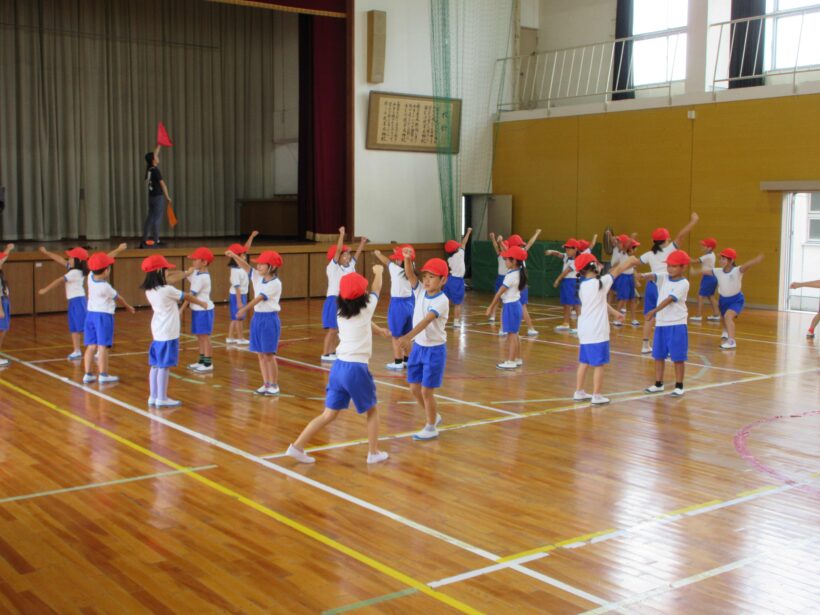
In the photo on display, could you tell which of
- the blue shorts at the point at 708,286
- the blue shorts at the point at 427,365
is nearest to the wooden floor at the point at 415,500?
the blue shorts at the point at 427,365

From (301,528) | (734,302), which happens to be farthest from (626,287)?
(301,528)

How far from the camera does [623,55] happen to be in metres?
20.5

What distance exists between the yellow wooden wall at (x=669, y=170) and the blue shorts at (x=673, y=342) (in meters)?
8.70

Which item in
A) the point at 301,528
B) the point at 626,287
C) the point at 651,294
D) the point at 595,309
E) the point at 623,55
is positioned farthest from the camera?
the point at 623,55

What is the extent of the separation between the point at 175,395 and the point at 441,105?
13395 mm

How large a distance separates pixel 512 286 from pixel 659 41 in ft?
36.1

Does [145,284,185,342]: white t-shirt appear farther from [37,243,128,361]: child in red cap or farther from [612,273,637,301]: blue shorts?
[612,273,637,301]: blue shorts

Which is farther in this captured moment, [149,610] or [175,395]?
[175,395]

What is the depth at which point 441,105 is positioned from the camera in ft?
69.9

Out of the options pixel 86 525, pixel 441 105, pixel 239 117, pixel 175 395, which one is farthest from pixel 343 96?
pixel 86 525

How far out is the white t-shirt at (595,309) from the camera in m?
8.95

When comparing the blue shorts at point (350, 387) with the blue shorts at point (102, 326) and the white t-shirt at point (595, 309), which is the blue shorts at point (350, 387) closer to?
the white t-shirt at point (595, 309)

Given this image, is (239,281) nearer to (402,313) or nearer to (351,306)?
(402,313)

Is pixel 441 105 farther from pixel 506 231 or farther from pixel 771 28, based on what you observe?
pixel 771 28
